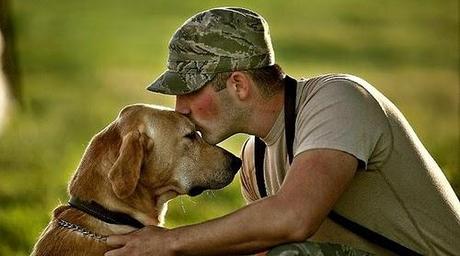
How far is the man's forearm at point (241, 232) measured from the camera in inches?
175

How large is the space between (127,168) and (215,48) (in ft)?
1.89

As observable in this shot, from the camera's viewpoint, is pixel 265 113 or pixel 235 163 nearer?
pixel 265 113

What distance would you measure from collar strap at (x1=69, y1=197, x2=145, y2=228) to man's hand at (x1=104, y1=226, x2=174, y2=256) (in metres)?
0.10

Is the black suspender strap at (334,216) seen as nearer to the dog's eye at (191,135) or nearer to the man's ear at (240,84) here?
the man's ear at (240,84)

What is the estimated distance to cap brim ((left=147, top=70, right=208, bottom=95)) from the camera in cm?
485

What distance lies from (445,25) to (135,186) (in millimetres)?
10706

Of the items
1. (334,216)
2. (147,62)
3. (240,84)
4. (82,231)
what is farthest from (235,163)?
(147,62)

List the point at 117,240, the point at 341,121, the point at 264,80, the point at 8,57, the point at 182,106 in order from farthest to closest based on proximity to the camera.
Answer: the point at 8,57 < the point at 182,106 < the point at 264,80 < the point at 117,240 < the point at 341,121

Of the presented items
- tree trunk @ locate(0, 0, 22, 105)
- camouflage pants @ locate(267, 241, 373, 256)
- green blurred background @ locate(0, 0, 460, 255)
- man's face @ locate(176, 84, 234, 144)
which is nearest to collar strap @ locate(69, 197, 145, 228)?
man's face @ locate(176, 84, 234, 144)

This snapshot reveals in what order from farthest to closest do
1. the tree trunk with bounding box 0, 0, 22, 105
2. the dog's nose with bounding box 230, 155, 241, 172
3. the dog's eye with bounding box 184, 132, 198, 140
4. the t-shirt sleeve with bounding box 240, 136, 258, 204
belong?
the tree trunk with bounding box 0, 0, 22, 105, the t-shirt sleeve with bounding box 240, 136, 258, 204, the dog's nose with bounding box 230, 155, 241, 172, the dog's eye with bounding box 184, 132, 198, 140

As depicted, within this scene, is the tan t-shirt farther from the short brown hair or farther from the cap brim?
the cap brim

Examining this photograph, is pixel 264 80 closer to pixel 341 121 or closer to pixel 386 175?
pixel 341 121

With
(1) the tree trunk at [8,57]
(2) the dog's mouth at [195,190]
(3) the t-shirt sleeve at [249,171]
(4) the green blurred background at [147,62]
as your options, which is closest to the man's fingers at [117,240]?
(2) the dog's mouth at [195,190]

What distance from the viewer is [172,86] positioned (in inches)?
192
